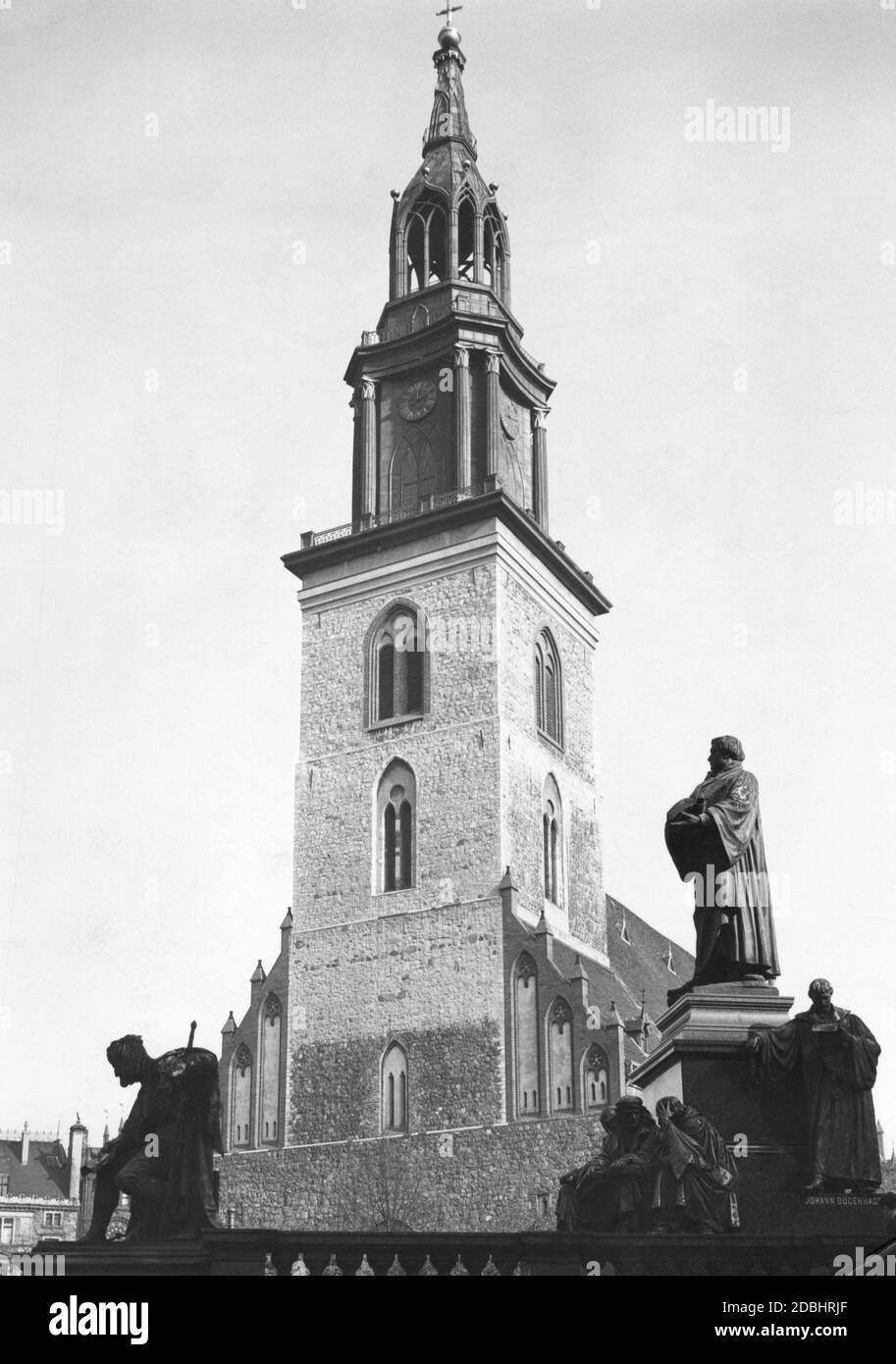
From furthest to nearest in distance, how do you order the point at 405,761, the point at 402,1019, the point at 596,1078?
the point at 405,761
the point at 402,1019
the point at 596,1078

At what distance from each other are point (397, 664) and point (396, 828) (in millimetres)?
4325

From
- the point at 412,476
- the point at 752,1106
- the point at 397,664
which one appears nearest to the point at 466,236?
the point at 412,476

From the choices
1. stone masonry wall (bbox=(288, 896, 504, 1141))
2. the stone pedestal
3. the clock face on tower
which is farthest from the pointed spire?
the stone pedestal

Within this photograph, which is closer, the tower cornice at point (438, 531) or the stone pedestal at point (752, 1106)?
the stone pedestal at point (752, 1106)

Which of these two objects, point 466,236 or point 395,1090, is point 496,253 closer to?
point 466,236

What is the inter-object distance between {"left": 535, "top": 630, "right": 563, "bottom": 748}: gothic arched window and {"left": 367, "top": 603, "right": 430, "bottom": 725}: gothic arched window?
3.13 m

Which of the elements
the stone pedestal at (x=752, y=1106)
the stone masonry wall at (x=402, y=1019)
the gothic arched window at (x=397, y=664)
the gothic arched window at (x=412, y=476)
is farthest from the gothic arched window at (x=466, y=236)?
the stone pedestal at (x=752, y=1106)

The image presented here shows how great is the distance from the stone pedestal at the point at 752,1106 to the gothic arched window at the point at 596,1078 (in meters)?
29.1

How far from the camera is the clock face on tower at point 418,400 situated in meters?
47.6

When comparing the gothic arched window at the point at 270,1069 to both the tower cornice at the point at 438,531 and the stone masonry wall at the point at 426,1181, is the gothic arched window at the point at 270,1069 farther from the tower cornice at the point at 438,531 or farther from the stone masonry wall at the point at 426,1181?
the tower cornice at the point at 438,531

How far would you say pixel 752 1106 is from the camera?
9.53 m

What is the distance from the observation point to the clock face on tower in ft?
156

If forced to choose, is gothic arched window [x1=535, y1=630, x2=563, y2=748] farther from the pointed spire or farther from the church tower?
the pointed spire
